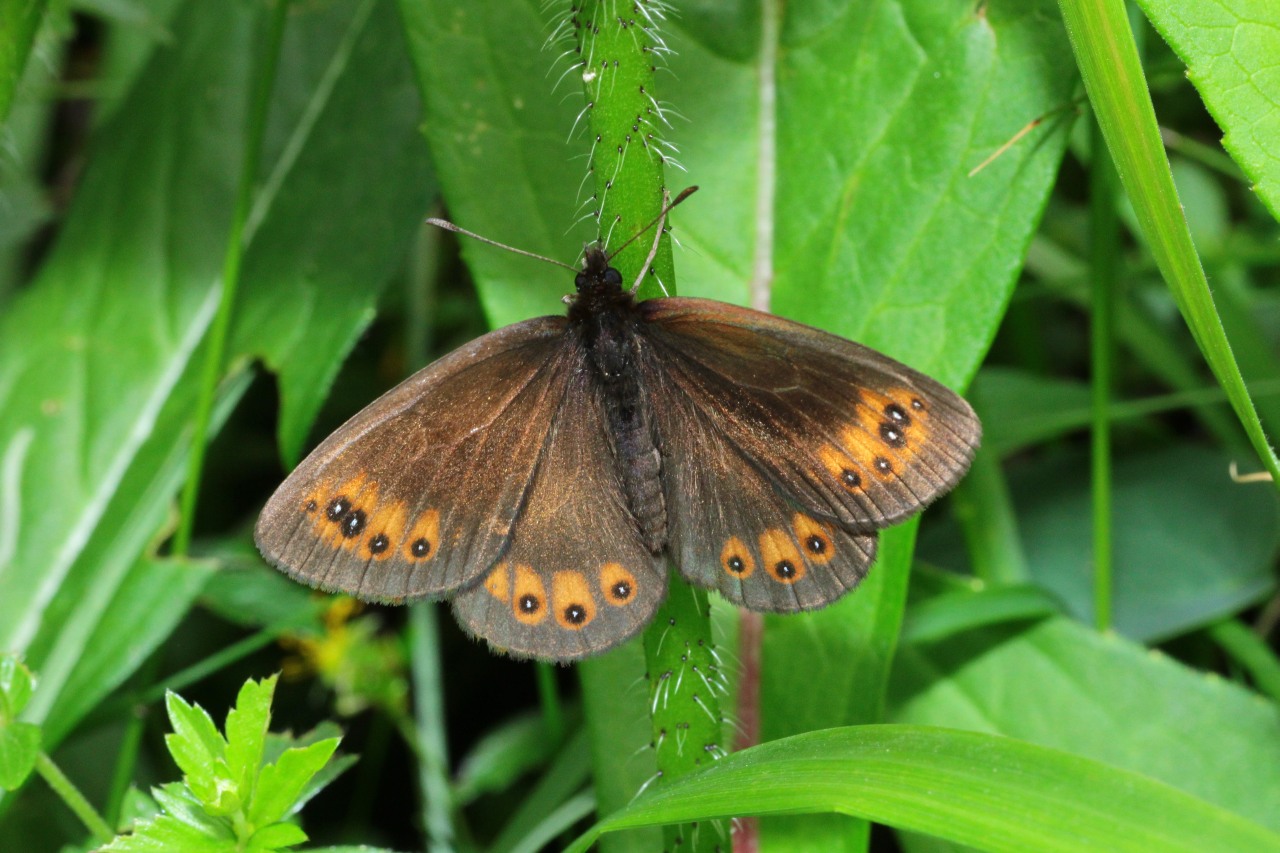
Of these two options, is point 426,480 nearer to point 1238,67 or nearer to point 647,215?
point 647,215

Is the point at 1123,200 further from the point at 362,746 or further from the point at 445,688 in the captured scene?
the point at 362,746

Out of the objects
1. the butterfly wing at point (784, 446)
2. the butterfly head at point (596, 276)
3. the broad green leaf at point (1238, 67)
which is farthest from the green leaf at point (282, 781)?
the broad green leaf at point (1238, 67)

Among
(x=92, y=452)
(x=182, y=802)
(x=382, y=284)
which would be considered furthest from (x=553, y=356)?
(x=92, y=452)

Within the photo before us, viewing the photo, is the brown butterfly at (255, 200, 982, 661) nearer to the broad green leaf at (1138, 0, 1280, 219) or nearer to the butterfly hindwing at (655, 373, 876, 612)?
the butterfly hindwing at (655, 373, 876, 612)

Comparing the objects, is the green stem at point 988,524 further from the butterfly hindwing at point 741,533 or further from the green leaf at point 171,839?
the green leaf at point 171,839

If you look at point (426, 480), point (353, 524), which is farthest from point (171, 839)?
point (426, 480)
